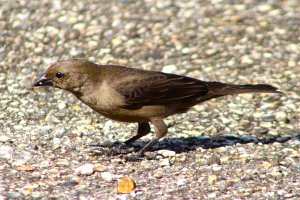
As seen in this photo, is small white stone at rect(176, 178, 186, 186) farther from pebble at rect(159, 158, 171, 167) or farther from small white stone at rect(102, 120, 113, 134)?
small white stone at rect(102, 120, 113, 134)

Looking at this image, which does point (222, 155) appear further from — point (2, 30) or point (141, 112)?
point (2, 30)

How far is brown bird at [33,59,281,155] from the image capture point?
6.58m

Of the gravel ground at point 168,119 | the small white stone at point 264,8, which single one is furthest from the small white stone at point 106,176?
the small white stone at point 264,8

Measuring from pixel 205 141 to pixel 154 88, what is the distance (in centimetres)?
85

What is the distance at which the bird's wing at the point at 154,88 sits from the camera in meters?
6.67

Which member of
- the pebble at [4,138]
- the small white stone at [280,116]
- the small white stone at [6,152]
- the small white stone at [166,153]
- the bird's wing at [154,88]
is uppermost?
the bird's wing at [154,88]

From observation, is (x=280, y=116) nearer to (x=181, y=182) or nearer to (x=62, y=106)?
(x=181, y=182)

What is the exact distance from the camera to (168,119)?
7871mm

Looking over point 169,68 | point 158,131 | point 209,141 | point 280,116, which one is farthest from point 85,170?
point 169,68

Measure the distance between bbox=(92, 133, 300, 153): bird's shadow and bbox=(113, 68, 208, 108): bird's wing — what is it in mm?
518

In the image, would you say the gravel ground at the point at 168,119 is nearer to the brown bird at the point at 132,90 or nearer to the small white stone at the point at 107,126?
the small white stone at the point at 107,126

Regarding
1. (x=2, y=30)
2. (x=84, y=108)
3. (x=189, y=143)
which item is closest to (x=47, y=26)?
(x=2, y=30)

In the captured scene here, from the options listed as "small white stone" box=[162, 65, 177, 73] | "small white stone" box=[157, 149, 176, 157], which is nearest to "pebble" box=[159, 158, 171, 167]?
"small white stone" box=[157, 149, 176, 157]

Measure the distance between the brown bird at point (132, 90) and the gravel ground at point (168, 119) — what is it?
408 mm
